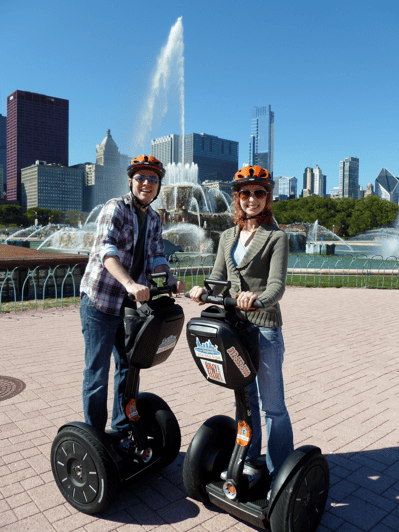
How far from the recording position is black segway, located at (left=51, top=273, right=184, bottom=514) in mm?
2340

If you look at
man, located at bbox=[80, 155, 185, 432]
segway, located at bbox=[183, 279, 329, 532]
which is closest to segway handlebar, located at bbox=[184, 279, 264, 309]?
segway, located at bbox=[183, 279, 329, 532]

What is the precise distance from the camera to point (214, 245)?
2577 cm

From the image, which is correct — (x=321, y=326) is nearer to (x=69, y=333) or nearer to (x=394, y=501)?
(x=69, y=333)

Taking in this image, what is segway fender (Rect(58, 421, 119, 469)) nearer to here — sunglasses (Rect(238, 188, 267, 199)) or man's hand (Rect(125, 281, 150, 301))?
man's hand (Rect(125, 281, 150, 301))

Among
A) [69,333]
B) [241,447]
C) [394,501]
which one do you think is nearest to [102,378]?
[241,447]

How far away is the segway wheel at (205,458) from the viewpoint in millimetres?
2402

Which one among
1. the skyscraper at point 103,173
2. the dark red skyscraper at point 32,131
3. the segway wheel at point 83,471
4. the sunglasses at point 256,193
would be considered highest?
the dark red skyscraper at point 32,131

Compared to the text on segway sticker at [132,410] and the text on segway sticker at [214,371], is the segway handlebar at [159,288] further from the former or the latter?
the text on segway sticker at [132,410]

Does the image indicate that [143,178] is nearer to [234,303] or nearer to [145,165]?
[145,165]

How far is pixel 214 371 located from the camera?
7.01 feet

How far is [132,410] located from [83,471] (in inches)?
16.1

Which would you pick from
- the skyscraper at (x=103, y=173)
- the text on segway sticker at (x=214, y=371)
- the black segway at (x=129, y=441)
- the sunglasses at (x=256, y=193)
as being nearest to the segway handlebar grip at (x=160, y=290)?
the black segway at (x=129, y=441)

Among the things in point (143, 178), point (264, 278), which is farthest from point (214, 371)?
point (143, 178)

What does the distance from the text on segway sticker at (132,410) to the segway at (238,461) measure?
40 cm
